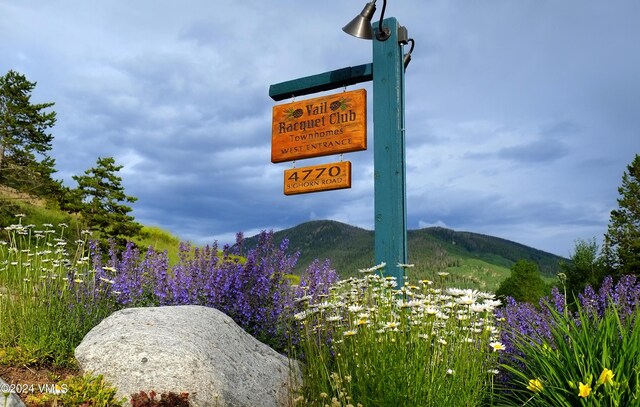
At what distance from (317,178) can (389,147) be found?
3.36ft

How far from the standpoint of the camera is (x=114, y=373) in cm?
405

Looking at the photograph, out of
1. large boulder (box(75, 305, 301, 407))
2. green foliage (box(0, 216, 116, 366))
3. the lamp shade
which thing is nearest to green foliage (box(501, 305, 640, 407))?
large boulder (box(75, 305, 301, 407))

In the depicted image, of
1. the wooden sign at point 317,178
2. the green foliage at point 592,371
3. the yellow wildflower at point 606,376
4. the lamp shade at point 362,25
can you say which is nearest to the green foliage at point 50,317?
the wooden sign at point 317,178

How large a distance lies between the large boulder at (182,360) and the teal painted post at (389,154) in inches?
86.8

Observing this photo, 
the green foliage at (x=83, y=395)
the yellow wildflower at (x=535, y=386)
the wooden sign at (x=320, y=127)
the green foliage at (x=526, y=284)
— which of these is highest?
the wooden sign at (x=320, y=127)

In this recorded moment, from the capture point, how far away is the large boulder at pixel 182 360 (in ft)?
13.0

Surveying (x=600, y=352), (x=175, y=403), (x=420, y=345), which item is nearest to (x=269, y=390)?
(x=175, y=403)

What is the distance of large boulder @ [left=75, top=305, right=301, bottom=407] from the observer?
156 inches

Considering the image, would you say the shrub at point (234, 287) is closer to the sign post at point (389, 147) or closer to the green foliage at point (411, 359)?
the sign post at point (389, 147)

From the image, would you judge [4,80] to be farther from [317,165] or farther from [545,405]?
[545,405]

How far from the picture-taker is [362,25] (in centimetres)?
621

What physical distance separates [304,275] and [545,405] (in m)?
3.11

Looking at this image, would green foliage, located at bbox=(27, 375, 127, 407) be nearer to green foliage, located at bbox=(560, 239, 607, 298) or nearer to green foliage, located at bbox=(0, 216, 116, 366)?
green foliage, located at bbox=(0, 216, 116, 366)

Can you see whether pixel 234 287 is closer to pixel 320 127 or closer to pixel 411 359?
pixel 320 127
